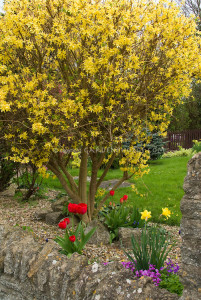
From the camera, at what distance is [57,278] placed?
8.34ft

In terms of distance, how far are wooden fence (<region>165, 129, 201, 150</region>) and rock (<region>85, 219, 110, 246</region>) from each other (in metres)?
14.7

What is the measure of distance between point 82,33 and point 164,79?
4.41ft

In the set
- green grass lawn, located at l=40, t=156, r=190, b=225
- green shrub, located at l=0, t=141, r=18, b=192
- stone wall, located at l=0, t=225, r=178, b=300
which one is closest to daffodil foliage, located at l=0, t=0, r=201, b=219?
stone wall, located at l=0, t=225, r=178, b=300

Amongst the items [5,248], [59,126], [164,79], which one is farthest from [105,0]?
[5,248]

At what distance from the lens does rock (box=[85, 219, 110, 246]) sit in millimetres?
4117

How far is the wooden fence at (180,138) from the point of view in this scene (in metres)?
18.4

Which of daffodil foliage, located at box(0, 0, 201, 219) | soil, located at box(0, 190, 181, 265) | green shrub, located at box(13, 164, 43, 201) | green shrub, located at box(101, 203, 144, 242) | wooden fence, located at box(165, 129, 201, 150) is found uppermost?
daffodil foliage, located at box(0, 0, 201, 219)

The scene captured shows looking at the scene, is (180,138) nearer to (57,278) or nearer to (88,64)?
(88,64)

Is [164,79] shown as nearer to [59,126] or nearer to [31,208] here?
[59,126]

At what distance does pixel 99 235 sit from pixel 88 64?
2304 millimetres

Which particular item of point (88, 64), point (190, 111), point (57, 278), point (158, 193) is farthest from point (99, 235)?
point (190, 111)

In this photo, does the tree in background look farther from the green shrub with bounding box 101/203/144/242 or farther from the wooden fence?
the green shrub with bounding box 101/203/144/242

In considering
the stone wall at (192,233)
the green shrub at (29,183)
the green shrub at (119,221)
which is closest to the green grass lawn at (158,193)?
the green shrub at (119,221)

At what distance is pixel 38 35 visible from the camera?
3471mm
